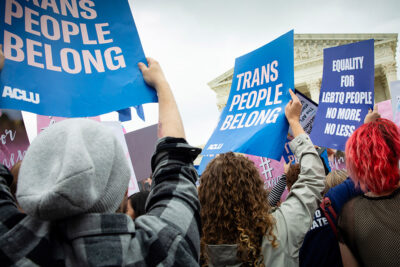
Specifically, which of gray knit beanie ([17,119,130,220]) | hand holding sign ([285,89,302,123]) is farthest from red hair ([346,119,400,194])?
gray knit beanie ([17,119,130,220])

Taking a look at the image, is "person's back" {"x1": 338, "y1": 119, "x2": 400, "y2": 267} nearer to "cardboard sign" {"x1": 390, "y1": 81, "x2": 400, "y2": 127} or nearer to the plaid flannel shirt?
the plaid flannel shirt

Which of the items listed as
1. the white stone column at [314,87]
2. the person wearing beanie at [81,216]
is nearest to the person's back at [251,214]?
the person wearing beanie at [81,216]

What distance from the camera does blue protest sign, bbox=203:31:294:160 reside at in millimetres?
2121

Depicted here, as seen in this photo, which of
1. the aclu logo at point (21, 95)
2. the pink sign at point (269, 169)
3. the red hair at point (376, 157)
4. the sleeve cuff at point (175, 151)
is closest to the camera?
the sleeve cuff at point (175, 151)

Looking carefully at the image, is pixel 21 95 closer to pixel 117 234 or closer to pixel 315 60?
pixel 117 234

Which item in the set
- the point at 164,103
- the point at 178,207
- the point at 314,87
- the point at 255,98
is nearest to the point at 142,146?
the point at 255,98

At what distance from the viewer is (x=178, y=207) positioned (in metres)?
0.90

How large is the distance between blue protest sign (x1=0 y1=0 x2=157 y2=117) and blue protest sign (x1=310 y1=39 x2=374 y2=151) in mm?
2574

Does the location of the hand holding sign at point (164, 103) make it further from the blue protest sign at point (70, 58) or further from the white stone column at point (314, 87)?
the white stone column at point (314, 87)

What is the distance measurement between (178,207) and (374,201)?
1.13m

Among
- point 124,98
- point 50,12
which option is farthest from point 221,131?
point 50,12

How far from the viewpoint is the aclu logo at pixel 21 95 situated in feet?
4.43

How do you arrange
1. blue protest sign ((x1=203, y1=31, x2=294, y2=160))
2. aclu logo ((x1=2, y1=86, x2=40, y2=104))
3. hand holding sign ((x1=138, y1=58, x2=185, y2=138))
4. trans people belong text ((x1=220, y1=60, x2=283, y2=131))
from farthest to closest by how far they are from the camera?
trans people belong text ((x1=220, y1=60, x2=283, y2=131)) < blue protest sign ((x1=203, y1=31, x2=294, y2=160)) < aclu logo ((x1=2, y1=86, x2=40, y2=104)) < hand holding sign ((x1=138, y1=58, x2=185, y2=138))

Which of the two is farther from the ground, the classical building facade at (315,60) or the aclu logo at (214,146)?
the classical building facade at (315,60)
